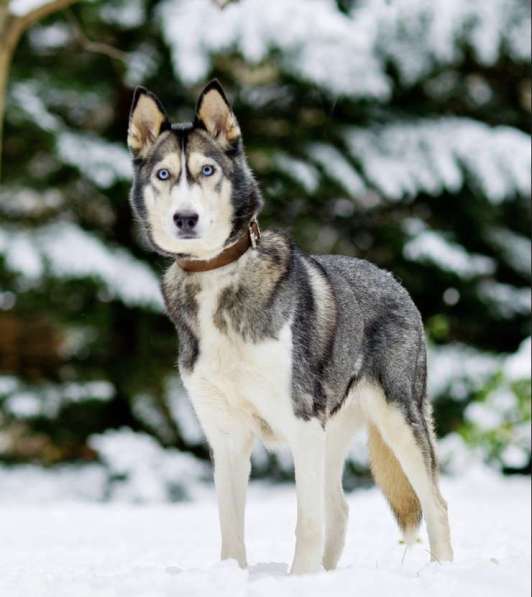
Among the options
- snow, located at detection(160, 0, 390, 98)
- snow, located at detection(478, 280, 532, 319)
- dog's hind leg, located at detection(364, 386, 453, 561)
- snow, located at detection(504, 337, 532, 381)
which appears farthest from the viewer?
snow, located at detection(478, 280, 532, 319)

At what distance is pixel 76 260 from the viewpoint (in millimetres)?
9320

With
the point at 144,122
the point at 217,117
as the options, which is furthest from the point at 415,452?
the point at 144,122

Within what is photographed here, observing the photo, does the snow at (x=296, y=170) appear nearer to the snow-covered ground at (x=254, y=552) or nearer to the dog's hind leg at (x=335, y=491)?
the snow-covered ground at (x=254, y=552)

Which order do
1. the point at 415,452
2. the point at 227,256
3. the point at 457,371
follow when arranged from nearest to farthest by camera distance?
the point at 227,256
the point at 415,452
the point at 457,371

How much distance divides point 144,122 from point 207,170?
39cm

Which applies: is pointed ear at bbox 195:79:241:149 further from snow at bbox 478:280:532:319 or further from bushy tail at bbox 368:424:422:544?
snow at bbox 478:280:532:319

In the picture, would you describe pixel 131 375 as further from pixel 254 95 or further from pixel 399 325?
pixel 399 325

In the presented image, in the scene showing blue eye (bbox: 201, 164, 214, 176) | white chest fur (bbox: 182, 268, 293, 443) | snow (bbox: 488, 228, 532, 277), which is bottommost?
snow (bbox: 488, 228, 532, 277)

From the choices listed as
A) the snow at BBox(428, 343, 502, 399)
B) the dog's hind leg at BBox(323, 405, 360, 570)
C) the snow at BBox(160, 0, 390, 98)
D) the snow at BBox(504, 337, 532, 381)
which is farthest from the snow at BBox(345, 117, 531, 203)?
the dog's hind leg at BBox(323, 405, 360, 570)

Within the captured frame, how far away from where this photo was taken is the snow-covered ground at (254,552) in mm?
3549

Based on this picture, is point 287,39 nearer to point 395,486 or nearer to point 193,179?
point 395,486

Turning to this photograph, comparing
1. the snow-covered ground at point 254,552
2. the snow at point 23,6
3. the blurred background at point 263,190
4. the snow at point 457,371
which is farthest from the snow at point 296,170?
the snow-covered ground at point 254,552

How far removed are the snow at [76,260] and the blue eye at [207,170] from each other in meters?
5.29

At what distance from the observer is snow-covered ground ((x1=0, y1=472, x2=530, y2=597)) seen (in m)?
3.55
